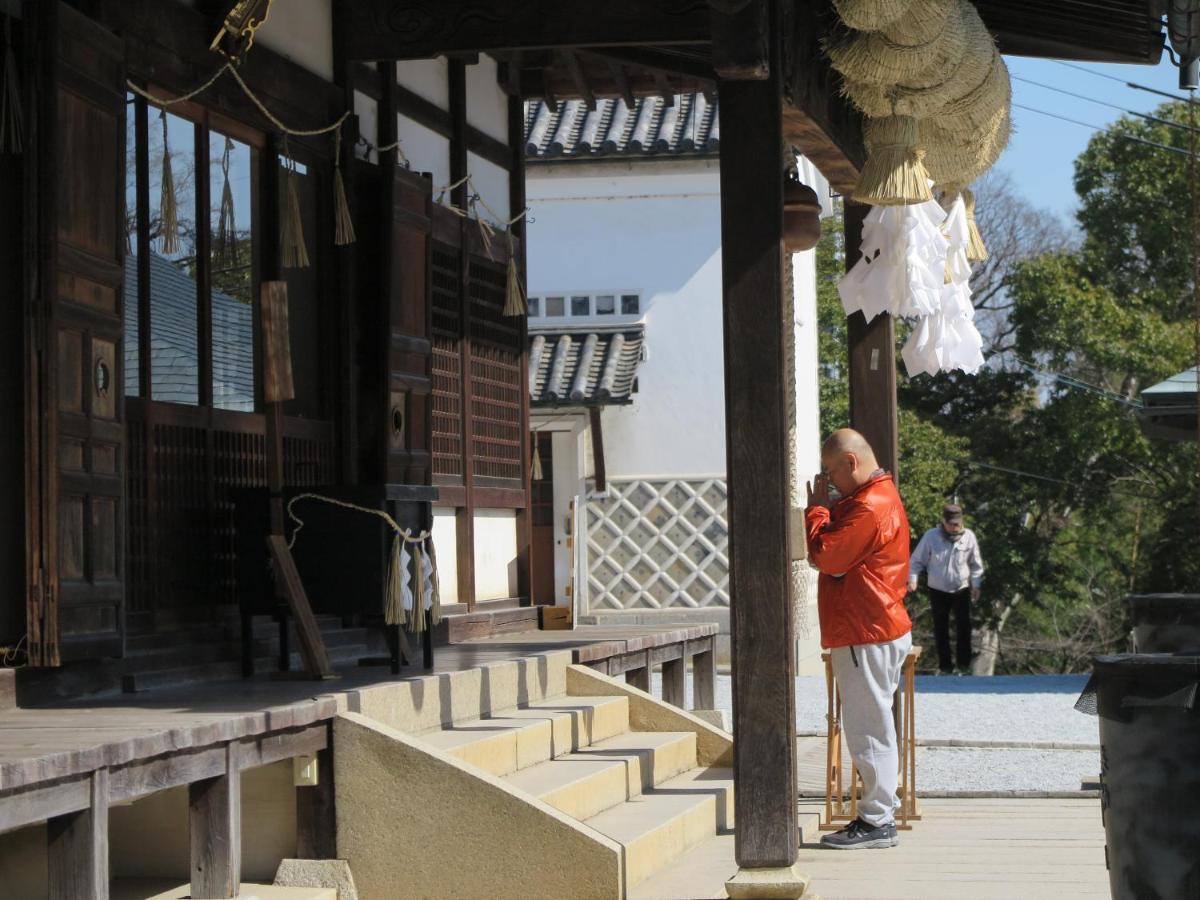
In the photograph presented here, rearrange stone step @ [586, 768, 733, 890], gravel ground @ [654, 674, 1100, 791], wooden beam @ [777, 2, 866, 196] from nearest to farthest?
stone step @ [586, 768, 733, 890], wooden beam @ [777, 2, 866, 196], gravel ground @ [654, 674, 1100, 791]

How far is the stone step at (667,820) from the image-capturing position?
18.6 feet

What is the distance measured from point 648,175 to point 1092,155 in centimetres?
907

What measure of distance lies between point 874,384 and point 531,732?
6.97 ft

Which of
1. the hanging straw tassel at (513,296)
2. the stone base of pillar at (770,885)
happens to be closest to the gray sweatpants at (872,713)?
Answer: the stone base of pillar at (770,885)

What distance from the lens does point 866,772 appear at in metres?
6.23

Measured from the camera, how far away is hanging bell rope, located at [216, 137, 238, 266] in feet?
22.9

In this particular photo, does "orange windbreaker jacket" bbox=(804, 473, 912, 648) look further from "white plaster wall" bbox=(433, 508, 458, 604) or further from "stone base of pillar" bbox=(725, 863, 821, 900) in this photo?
"white plaster wall" bbox=(433, 508, 458, 604)

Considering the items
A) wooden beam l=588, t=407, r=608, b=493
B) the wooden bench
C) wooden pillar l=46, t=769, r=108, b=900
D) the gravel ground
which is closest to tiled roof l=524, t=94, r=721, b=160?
wooden beam l=588, t=407, r=608, b=493

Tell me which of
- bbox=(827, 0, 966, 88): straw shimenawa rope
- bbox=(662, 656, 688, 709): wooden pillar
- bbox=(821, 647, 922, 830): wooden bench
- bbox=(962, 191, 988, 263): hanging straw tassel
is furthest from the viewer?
bbox=(662, 656, 688, 709): wooden pillar

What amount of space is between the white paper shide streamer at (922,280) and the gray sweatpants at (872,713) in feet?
4.47

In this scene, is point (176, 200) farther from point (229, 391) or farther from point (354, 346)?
point (354, 346)

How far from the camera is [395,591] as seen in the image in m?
6.43

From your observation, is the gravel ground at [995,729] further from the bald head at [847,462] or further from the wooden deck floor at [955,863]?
the bald head at [847,462]

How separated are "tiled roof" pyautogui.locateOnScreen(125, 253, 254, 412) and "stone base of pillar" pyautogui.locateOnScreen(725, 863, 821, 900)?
2.77 meters
